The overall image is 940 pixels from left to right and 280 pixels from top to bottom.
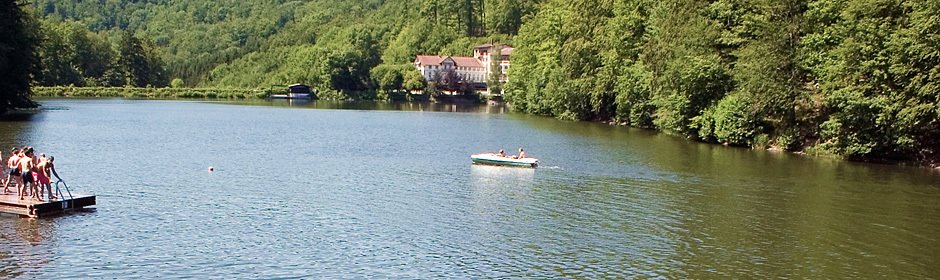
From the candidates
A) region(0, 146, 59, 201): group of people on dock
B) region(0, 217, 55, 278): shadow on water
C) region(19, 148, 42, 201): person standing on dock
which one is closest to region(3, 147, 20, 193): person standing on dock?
region(0, 146, 59, 201): group of people on dock

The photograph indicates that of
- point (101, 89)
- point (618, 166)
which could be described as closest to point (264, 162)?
point (618, 166)

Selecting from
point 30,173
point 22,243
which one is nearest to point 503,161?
point 30,173

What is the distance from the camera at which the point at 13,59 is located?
91.2 m

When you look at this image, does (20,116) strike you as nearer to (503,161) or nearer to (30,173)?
(503,161)

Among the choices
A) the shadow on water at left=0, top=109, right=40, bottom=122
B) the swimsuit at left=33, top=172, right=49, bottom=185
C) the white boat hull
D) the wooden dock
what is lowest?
the wooden dock

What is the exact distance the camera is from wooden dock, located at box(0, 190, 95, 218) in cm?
3269

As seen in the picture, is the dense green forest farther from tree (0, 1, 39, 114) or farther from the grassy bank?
the grassy bank

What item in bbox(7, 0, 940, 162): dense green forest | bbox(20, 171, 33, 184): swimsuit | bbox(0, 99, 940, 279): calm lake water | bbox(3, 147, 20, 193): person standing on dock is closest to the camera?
bbox(0, 99, 940, 279): calm lake water

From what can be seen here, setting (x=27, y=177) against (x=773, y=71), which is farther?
(x=773, y=71)

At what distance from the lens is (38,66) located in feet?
327

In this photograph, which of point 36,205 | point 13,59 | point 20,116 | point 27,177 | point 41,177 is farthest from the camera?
point 13,59

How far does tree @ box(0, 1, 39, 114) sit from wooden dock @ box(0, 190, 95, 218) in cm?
5827

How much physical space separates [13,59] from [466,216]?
7139cm

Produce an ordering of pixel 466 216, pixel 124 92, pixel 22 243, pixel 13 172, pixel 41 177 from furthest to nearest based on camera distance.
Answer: pixel 124 92 < pixel 466 216 < pixel 13 172 < pixel 41 177 < pixel 22 243
